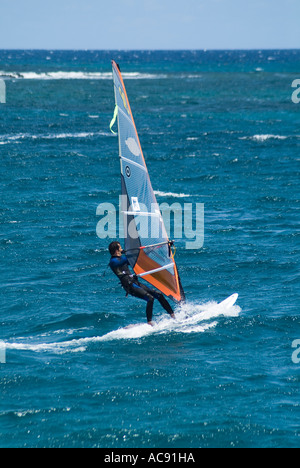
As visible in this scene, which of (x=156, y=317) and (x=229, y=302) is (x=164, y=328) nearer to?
(x=156, y=317)

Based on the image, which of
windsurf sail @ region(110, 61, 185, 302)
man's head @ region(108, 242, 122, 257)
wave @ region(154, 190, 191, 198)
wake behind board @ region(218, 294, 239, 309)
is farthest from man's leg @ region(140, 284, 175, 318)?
wave @ region(154, 190, 191, 198)

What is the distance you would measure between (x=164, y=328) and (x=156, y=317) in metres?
0.94

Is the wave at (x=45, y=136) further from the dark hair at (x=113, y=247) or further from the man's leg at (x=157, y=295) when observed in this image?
the dark hair at (x=113, y=247)

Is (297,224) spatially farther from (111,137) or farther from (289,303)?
(111,137)

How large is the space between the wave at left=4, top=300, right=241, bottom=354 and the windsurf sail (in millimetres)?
926

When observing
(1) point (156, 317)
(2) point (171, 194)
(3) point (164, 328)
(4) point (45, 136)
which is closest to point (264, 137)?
(4) point (45, 136)

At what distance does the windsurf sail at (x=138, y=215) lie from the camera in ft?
49.7

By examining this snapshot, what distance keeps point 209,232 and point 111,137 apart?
91.3 feet

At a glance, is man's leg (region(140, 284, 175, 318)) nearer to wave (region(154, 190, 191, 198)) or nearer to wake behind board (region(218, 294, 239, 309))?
wake behind board (region(218, 294, 239, 309))

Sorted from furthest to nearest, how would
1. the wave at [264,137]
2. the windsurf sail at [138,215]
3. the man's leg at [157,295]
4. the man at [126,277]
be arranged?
the wave at [264,137] < the man's leg at [157,295] < the windsurf sail at [138,215] < the man at [126,277]

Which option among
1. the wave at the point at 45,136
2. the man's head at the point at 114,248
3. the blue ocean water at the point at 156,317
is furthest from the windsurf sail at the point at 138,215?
the wave at the point at 45,136

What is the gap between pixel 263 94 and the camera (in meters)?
89.9

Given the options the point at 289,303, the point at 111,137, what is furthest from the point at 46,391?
the point at 111,137

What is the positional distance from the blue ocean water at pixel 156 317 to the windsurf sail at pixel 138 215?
1.41 m
